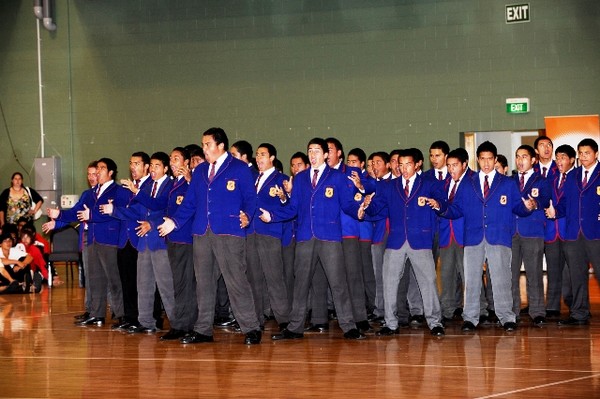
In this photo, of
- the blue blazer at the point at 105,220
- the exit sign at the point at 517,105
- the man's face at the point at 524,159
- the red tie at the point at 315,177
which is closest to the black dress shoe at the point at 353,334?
the red tie at the point at 315,177

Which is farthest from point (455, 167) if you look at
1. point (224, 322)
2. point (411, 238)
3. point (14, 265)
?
point (14, 265)

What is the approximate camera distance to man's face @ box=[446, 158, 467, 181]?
29.5ft

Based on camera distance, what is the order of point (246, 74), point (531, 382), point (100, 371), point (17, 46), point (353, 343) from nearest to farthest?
point (531, 382) < point (100, 371) < point (353, 343) < point (246, 74) < point (17, 46)

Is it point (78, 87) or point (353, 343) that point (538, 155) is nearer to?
point (353, 343)

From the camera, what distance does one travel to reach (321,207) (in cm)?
841

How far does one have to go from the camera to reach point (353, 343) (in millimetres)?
8047

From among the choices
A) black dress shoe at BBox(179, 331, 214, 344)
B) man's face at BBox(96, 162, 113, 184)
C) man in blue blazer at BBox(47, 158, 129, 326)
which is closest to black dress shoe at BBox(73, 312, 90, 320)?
man in blue blazer at BBox(47, 158, 129, 326)

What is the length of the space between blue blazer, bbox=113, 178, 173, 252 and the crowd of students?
0.5 inches

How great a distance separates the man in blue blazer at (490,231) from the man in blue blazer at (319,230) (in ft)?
3.52


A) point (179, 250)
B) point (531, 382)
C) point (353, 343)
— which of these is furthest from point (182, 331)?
point (531, 382)

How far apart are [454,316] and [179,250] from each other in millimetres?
3065

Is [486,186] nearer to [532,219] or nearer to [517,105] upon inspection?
[532,219]

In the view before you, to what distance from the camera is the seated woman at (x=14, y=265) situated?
47.2ft

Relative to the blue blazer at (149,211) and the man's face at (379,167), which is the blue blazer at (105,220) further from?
the man's face at (379,167)
